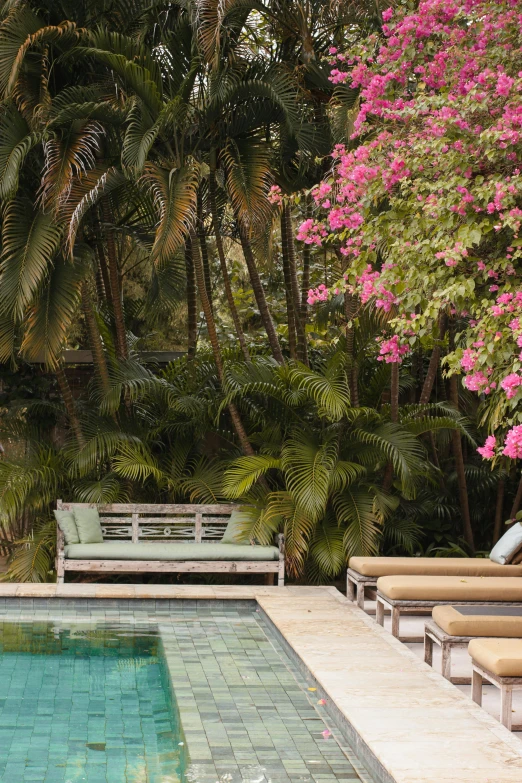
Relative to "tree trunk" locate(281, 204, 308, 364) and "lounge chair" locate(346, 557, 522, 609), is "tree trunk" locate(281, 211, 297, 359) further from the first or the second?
"lounge chair" locate(346, 557, 522, 609)

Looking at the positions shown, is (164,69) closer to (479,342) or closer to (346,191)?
(346,191)

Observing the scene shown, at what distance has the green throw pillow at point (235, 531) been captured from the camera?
30.6ft

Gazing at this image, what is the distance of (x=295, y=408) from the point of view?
32.6 ft

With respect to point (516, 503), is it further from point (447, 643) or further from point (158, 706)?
point (158, 706)

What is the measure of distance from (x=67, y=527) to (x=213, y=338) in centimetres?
226

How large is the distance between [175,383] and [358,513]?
2371 mm

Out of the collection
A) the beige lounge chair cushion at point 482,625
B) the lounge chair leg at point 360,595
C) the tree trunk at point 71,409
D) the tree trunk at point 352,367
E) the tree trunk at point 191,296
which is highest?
the tree trunk at point 191,296

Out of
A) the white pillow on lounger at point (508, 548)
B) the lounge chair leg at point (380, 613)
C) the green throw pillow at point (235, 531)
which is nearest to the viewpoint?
the lounge chair leg at point (380, 613)

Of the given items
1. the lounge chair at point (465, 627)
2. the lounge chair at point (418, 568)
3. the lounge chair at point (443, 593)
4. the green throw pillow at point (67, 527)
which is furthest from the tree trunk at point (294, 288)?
the lounge chair at point (465, 627)

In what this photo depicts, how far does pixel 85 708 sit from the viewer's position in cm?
567

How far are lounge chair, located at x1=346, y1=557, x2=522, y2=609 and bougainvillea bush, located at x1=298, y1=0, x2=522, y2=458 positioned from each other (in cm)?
199

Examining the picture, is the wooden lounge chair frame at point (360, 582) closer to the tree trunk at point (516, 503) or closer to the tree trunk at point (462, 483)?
the tree trunk at point (462, 483)

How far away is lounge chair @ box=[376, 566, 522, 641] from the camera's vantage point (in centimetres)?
689

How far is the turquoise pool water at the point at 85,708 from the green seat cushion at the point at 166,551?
1204mm
